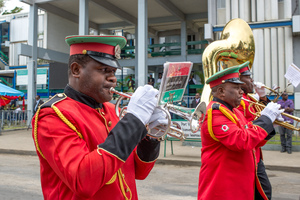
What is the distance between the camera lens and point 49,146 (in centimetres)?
163

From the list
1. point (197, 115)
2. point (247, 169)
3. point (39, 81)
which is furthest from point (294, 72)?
point (39, 81)

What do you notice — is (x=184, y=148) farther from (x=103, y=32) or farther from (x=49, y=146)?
(x=103, y=32)

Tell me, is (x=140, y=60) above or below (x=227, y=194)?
above

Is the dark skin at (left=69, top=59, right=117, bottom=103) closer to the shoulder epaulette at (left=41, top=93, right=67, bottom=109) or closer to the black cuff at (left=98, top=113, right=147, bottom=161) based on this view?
the shoulder epaulette at (left=41, top=93, right=67, bottom=109)

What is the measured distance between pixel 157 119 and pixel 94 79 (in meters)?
0.43

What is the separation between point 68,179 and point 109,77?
62 centimetres

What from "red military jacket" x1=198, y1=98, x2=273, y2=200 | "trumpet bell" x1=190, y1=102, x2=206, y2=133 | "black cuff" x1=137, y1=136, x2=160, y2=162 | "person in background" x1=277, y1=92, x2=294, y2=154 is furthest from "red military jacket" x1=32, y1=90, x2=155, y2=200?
"person in background" x1=277, y1=92, x2=294, y2=154

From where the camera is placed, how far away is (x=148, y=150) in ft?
6.75

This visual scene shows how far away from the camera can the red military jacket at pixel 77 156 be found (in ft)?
5.12

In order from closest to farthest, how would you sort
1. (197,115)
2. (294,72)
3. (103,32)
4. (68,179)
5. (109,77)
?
Result: (68,179)
(109,77)
(197,115)
(294,72)
(103,32)

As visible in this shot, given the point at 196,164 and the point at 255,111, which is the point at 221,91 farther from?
the point at 196,164

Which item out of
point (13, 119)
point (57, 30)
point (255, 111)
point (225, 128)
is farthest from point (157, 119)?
point (57, 30)

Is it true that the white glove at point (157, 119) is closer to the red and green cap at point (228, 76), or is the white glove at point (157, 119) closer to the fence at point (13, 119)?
the red and green cap at point (228, 76)

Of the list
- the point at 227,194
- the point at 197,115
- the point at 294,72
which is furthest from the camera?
the point at 294,72
